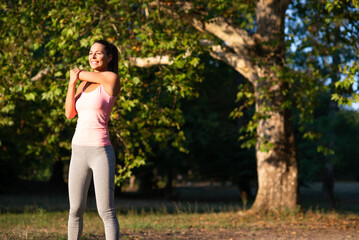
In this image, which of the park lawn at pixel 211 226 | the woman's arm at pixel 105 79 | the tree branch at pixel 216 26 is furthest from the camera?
the tree branch at pixel 216 26

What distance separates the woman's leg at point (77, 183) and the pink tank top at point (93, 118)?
11cm

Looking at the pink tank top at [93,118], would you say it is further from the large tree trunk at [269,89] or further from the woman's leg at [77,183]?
the large tree trunk at [269,89]

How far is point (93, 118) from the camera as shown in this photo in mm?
3998

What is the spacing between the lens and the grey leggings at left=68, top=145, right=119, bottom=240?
3969 mm

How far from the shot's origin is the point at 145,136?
434 inches

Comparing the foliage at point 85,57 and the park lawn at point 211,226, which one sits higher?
the foliage at point 85,57

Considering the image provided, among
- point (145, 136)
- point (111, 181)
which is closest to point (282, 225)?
point (145, 136)

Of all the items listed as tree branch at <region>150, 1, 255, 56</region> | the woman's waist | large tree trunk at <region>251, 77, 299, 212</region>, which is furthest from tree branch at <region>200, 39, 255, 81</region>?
the woman's waist

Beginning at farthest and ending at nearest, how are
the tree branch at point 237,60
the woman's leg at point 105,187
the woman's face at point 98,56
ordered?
the tree branch at point 237,60
the woman's face at point 98,56
the woman's leg at point 105,187

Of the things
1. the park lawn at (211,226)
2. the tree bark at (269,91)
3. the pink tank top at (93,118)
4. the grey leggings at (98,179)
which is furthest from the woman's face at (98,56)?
the tree bark at (269,91)

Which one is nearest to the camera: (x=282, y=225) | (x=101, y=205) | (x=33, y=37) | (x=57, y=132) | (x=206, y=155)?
(x=101, y=205)

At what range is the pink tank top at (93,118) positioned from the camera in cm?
399

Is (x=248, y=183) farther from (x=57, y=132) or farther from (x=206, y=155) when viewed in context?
(x=57, y=132)

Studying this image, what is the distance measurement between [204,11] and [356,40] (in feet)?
13.2
